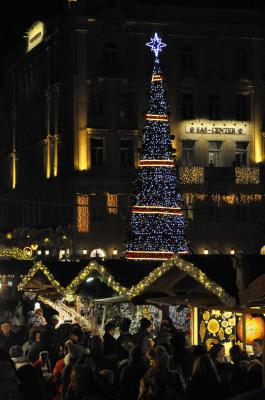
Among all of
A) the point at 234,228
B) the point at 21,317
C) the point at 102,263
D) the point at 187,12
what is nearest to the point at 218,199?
the point at 234,228

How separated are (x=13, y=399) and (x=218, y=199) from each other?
46829mm

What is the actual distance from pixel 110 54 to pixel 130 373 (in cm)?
4644

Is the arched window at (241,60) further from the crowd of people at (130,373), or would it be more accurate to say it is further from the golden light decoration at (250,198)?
the crowd of people at (130,373)

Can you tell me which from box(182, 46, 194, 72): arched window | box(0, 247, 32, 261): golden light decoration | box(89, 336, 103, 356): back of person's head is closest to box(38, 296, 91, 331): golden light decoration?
box(0, 247, 32, 261): golden light decoration

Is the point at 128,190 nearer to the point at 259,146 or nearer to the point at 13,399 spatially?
the point at 259,146

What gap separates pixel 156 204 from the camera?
4022 cm

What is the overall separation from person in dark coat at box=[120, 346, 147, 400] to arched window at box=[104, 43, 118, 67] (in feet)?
151

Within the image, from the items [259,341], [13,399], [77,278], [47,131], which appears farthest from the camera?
[47,131]

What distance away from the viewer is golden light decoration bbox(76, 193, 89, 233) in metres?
56.7

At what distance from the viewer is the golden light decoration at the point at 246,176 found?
58.9 meters

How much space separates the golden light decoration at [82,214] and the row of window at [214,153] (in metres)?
5.60

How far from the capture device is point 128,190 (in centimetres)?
5828

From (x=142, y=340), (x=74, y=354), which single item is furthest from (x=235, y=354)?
(x=142, y=340)

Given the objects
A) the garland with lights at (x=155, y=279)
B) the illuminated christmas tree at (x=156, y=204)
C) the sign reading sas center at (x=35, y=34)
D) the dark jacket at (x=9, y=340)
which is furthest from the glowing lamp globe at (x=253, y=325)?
the sign reading sas center at (x=35, y=34)
